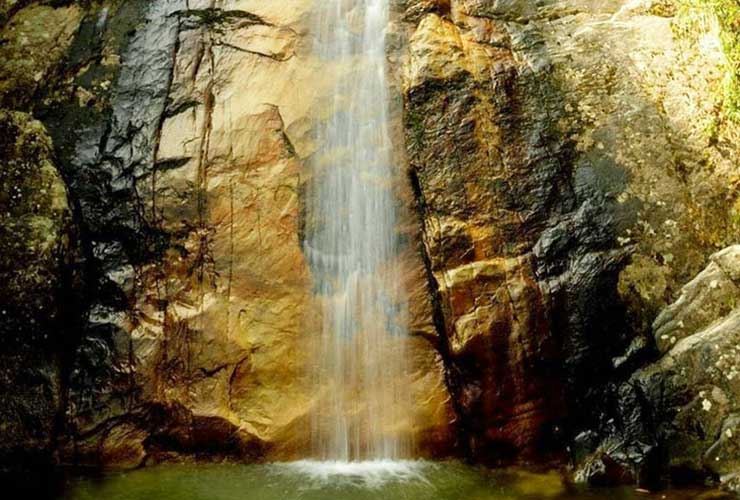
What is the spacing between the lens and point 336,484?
5.87 meters

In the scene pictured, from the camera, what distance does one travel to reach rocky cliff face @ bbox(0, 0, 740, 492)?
6.19 m

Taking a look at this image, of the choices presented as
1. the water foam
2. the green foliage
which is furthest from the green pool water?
the green foliage

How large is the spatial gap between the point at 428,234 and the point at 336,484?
2.77 m

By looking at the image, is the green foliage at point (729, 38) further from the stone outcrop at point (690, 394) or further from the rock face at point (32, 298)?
the rock face at point (32, 298)

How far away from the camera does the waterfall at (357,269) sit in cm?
650

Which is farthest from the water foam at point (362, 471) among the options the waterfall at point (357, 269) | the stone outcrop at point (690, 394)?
the stone outcrop at point (690, 394)

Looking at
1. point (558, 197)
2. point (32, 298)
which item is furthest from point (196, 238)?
point (558, 197)

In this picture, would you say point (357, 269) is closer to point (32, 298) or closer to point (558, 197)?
point (558, 197)

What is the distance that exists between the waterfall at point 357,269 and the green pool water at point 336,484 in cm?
35

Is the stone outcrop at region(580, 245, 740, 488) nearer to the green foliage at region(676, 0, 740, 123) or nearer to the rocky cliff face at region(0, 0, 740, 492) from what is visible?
the rocky cliff face at region(0, 0, 740, 492)

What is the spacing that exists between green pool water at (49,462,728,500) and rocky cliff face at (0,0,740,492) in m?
0.26

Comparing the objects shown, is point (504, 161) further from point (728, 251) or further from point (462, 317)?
point (728, 251)

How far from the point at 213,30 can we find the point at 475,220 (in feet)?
13.7

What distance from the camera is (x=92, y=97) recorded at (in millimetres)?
7453
